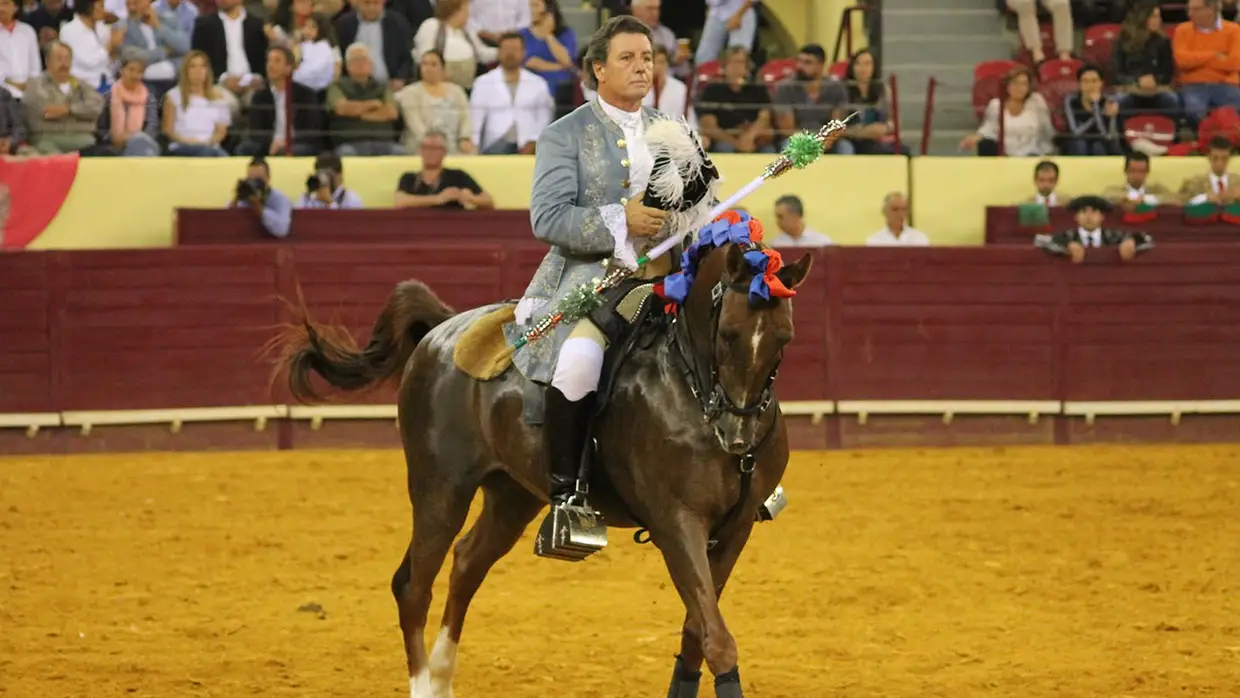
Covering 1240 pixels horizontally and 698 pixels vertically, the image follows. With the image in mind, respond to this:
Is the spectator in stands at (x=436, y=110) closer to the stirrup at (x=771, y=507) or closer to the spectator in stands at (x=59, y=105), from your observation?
the spectator in stands at (x=59, y=105)

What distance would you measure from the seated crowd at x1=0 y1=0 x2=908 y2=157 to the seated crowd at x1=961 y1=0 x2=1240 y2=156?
2.96 feet

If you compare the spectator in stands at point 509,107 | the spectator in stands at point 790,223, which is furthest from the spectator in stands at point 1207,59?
the spectator in stands at point 509,107

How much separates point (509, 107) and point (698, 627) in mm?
8914

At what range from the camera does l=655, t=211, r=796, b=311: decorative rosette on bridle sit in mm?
4250

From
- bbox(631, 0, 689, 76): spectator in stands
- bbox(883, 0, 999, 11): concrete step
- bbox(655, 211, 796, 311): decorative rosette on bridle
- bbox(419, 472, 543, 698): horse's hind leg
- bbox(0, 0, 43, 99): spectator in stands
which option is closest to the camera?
bbox(655, 211, 796, 311): decorative rosette on bridle

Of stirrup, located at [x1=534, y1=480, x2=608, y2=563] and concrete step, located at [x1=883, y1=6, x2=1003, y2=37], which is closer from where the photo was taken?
stirrup, located at [x1=534, y1=480, x2=608, y2=563]

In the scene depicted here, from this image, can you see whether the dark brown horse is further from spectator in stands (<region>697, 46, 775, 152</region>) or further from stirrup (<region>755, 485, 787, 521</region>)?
spectator in stands (<region>697, 46, 775, 152</region>)

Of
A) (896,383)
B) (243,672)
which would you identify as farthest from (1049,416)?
(243,672)

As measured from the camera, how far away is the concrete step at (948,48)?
605 inches

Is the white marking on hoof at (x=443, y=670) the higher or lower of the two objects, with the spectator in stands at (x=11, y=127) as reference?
lower

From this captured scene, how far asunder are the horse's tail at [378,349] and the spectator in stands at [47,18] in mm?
8332

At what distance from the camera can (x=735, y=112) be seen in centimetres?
1334

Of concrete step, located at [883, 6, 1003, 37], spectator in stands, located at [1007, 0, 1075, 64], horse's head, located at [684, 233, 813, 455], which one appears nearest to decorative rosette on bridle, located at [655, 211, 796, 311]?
horse's head, located at [684, 233, 813, 455]

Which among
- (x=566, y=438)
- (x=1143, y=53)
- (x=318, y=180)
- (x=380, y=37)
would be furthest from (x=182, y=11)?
A: (x=566, y=438)
